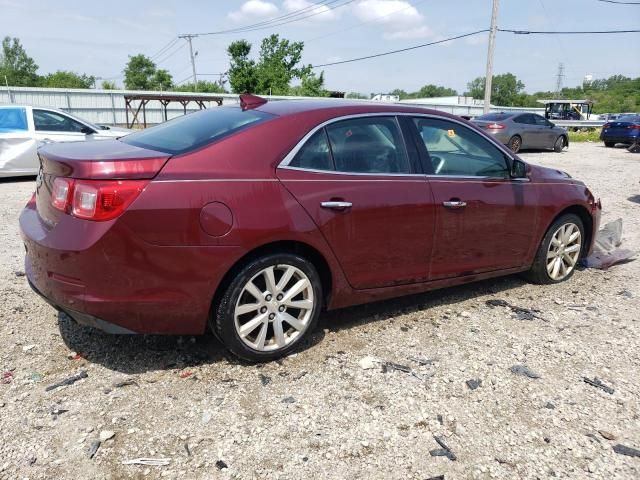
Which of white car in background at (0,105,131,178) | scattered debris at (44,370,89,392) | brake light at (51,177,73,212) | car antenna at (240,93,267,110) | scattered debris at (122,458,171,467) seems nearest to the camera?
scattered debris at (122,458,171,467)

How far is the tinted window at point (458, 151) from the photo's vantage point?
13.0ft

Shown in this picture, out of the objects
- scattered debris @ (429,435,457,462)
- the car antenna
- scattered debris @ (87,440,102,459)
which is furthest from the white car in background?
scattered debris @ (429,435,457,462)

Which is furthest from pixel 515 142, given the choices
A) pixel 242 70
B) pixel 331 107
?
pixel 242 70

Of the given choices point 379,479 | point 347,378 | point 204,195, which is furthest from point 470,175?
point 379,479

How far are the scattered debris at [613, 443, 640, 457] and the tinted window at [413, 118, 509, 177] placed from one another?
2.06 meters

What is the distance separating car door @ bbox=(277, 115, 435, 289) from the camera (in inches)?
131

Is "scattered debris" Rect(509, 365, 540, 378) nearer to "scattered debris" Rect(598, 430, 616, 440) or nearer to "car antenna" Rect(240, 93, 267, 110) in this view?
"scattered debris" Rect(598, 430, 616, 440)

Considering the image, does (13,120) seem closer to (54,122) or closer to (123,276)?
(54,122)

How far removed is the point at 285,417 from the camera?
9.33ft

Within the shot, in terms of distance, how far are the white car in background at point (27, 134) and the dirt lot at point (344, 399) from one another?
21.8 ft

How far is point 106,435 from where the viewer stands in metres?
2.65

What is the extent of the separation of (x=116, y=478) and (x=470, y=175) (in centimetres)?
312

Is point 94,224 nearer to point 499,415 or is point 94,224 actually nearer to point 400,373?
point 400,373

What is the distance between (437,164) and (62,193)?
8.25 ft
